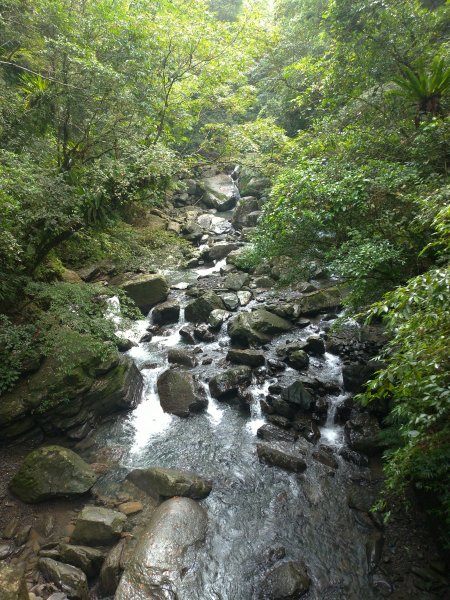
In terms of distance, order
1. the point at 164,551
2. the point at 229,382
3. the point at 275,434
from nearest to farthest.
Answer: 1. the point at 164,551
2. the point at 275,434
3. the point at 229,382

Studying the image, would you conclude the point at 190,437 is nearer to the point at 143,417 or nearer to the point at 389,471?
the point at 143,417

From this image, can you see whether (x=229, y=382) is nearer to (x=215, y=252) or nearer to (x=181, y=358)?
(x=181, y=358)

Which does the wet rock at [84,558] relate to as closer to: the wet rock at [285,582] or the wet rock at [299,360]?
the wet rock at [285,582]

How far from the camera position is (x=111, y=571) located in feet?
14.9

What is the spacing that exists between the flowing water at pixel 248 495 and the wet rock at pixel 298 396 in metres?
0.56

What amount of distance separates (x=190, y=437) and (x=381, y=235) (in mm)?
5669

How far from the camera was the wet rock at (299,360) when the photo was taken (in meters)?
8.59

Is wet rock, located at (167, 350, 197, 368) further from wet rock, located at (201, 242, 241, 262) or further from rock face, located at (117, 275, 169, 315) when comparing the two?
wet rock, located at (201, 242, 241, 262)

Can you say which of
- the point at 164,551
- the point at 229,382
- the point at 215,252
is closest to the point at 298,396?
the point at 229,382

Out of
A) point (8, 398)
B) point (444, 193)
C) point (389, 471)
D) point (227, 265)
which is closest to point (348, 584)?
point (389, 471)

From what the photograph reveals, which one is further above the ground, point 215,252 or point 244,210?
point 244,210

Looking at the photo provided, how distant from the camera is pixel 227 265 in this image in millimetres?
15117

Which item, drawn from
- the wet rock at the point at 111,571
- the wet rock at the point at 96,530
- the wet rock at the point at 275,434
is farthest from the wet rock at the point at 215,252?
the wet rock at the point at 111,571

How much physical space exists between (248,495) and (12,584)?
3.51 m
